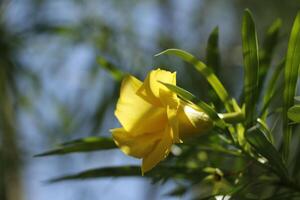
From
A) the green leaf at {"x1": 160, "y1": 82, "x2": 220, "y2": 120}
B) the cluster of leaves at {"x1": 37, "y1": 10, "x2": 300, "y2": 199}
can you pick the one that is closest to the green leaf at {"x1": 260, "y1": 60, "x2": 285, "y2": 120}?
the cluster of leaves at {"x1": 37, "y1": 10, "x2": 300, "y2": 199}

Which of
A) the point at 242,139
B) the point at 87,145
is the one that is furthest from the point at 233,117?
the point at 87,145

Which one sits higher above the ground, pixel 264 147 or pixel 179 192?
pixel 264 147

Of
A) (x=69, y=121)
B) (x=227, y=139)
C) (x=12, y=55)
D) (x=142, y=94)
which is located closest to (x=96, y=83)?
(x=69, y=121)

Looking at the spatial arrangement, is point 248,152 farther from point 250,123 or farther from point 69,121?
point 69,121

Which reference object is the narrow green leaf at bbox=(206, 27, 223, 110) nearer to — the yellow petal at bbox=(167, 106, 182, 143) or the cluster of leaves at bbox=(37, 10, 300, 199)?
the cluster of leaves at bbox=(37, 10, 300, 199)

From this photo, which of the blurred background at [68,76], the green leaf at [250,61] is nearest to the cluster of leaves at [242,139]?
the green leaf at [250,61]

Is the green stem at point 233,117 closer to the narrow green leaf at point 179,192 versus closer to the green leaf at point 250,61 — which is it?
the green leaf at point 250,61

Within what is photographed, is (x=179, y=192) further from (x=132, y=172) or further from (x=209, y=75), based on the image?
(x=209, y=75)
